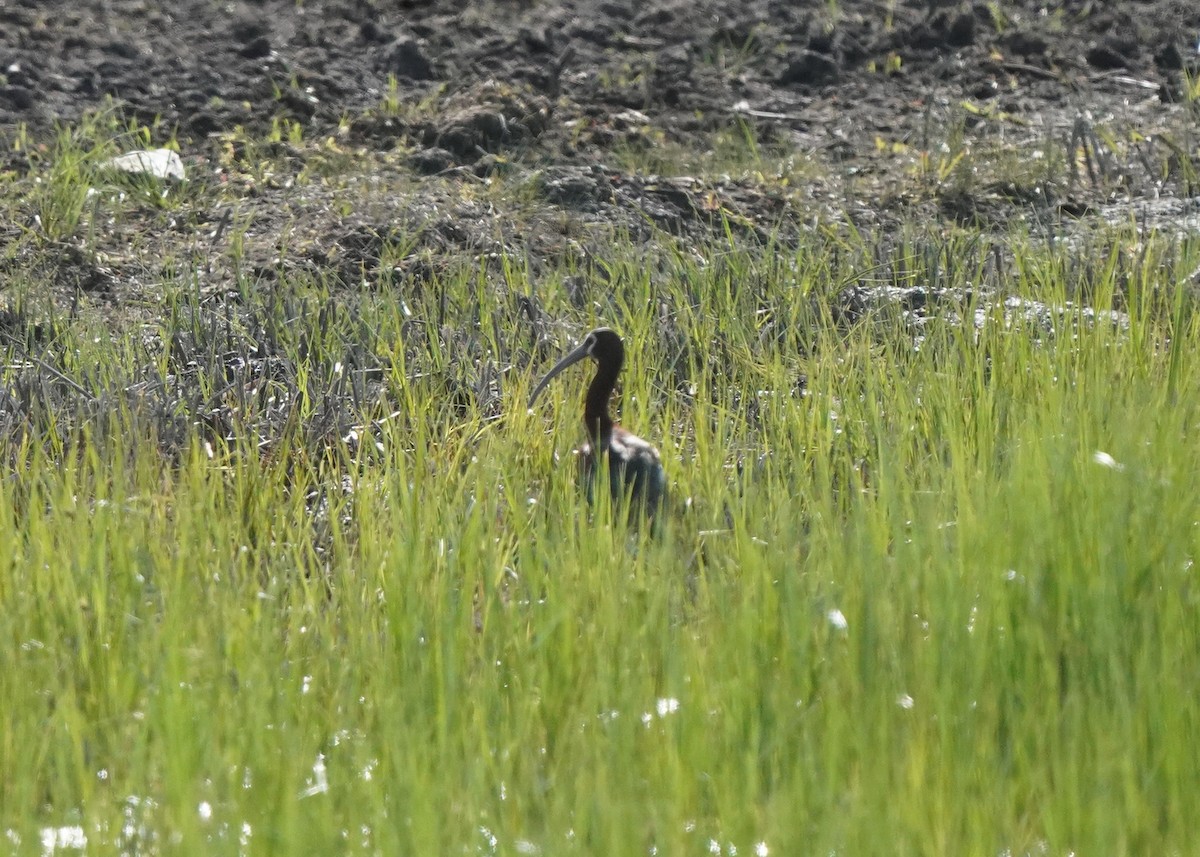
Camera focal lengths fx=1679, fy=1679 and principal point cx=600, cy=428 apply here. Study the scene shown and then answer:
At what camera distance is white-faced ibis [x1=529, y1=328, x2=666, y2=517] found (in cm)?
371

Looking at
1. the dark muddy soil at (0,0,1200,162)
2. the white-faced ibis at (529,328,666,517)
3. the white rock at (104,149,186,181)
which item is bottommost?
the white-faced ibis at (529,328,666,517)

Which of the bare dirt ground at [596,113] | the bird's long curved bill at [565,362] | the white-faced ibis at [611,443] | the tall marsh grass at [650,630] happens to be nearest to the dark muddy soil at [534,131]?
the bare dirt ground at [596,113]

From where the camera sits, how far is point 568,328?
479 cm

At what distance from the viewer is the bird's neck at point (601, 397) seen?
160 inches

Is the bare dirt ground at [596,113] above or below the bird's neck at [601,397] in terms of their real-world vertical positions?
above

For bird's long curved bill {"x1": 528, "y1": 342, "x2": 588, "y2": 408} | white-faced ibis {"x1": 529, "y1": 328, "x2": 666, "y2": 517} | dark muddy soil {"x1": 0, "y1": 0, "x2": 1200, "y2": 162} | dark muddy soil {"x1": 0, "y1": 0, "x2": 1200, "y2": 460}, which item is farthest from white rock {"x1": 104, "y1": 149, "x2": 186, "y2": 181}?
bird's long curved bill {"x1": 528, "y1": 342, "x2": 588, "y2": 408}

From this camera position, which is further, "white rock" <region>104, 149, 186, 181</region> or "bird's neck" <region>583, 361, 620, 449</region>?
"white rock" <region>104, 149, 186, 181</region>

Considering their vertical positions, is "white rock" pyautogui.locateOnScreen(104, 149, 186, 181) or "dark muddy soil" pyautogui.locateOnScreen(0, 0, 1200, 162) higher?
Result: "dark muddy soil" pyautogui.locateOnScreen(0, 0, 1200, 162)

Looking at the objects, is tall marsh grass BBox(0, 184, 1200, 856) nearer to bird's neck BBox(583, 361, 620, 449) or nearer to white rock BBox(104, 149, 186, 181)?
bird's neck BBox(583, 361, 620, 449)

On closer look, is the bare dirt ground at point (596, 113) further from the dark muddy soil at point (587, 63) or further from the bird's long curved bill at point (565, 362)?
the bird's long curved bill at point (565, 362)

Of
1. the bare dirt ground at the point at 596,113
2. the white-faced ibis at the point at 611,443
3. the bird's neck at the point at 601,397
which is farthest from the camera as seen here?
the bare dirt ground at the point at 596,113

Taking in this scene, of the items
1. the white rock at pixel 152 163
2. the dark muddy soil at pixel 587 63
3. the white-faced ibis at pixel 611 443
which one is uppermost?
the dark muddy soil at pixel 587 63

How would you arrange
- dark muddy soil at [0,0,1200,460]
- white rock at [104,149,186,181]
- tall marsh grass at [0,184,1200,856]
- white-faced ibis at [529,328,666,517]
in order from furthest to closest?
1. white rock at [104,149,186,181]
2. dark muddy soil at [0,0,1200,460]
3. white-faced ibis at [529,328,666,517]
4. tall marsh grass at [0,184,1200,856]

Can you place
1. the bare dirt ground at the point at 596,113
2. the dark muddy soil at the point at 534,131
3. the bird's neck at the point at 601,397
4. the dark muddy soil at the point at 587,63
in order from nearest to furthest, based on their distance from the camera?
the bird's neck at the point at 601,397 → the dark muddy soil at the point at 534,131 → the bare dirt ground at the point at 596,113 → the dark muddy soil at the point at 587,63
